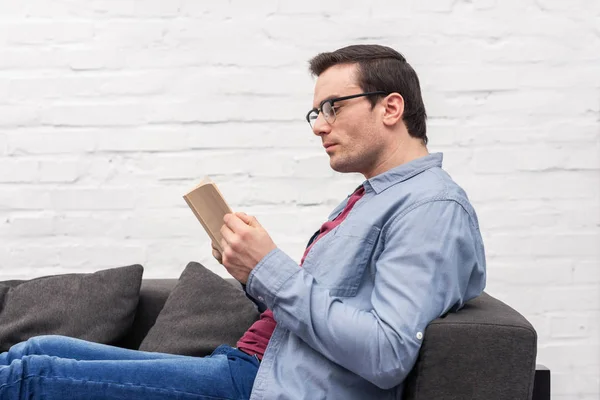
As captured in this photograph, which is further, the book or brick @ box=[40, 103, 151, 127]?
brick @ box=[40, 103, 151, 127]

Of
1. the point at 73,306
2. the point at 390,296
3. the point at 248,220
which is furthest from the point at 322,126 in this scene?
the point at 73,306

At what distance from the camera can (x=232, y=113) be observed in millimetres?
2885

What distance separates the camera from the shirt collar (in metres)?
1.75

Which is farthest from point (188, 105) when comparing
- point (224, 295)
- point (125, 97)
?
point (224, 295)

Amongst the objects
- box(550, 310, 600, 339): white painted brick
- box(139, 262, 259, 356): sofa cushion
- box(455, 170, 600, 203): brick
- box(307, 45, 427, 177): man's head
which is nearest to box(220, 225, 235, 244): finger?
box(307, 45, 427, 177): man's head

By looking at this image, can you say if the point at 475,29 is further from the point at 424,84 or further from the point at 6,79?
the point at 6,79

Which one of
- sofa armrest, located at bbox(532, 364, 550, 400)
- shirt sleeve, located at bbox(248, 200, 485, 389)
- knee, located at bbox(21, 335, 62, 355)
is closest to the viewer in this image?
shirt sleeve, located at bbox(248, 200, 485, 389)

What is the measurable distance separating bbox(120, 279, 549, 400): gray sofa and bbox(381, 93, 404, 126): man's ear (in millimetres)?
470

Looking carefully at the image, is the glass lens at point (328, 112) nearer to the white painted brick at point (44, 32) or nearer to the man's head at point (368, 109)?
the man's head at point (368, 109)

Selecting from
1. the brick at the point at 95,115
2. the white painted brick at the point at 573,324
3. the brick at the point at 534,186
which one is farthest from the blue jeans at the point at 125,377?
the white painted brick at the point at 573,324

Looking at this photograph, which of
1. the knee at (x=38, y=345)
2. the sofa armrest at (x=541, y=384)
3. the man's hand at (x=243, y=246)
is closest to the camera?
the man's hand at (x=243, y=246)

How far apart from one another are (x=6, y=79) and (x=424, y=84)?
60.4 inches

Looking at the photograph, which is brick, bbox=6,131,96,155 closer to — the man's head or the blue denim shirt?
the man's head

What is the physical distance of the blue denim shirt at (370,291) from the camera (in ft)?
4.94
